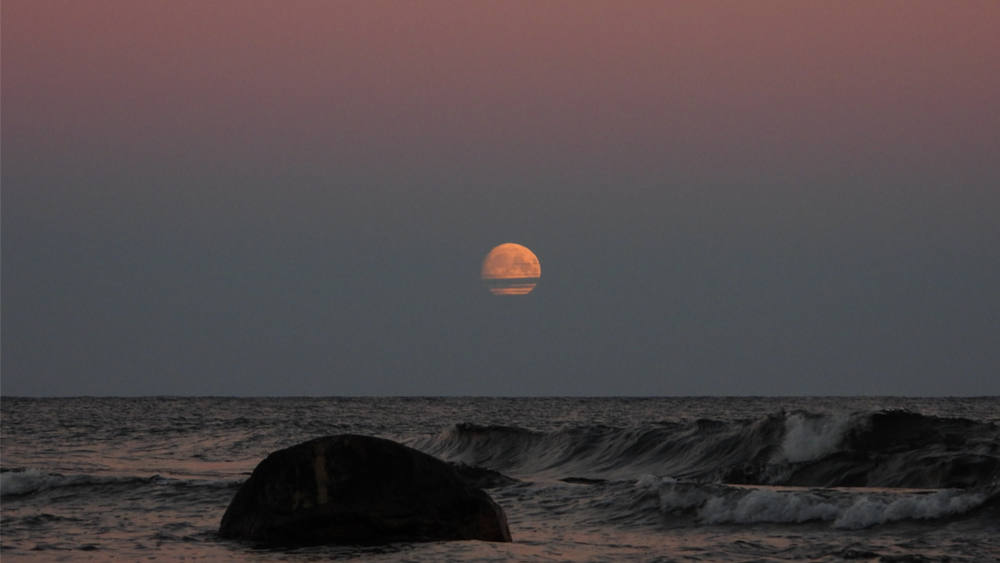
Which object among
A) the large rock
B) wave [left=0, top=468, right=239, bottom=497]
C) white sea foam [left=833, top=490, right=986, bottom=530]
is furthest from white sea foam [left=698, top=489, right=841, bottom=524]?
wave [left=0, top=468, right=239, bottom=497]

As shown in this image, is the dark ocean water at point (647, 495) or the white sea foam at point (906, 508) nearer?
the dark ocean water at point (647, 495)

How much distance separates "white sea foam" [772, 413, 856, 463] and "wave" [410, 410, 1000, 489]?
0.9 inches

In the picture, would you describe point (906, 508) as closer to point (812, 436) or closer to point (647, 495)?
point (647, 495)

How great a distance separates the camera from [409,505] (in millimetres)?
10031

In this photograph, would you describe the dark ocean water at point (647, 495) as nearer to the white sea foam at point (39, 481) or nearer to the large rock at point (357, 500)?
the white sea foam at point (39, 481)

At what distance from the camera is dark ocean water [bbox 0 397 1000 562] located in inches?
372

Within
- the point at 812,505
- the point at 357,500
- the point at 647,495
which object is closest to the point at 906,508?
the point at 812,505

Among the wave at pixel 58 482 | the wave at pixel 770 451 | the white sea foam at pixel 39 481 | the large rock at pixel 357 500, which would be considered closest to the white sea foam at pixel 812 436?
the wave at pixel 770 451

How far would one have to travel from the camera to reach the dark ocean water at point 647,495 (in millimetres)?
9438

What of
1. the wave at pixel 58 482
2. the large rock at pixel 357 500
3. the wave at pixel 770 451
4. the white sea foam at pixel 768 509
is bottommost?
the wave at pixel 770 451

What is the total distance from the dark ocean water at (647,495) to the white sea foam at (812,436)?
48 mm

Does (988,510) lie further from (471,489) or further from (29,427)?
(29,427)

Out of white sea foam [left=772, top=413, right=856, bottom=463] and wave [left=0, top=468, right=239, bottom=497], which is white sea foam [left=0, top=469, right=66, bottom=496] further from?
white sea foam [left=772, top=413, right=856, bottom=463]

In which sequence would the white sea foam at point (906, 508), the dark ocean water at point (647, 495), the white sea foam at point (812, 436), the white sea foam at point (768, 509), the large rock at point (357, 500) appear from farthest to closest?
1. the white sea foam at point (812, 436)
2. the white sea foam at point (768, 509)
3. the white sea foam at point (906, 508)
4. the large rock at point (357, 500)
5. the dark ocean water at point (647, 495)
